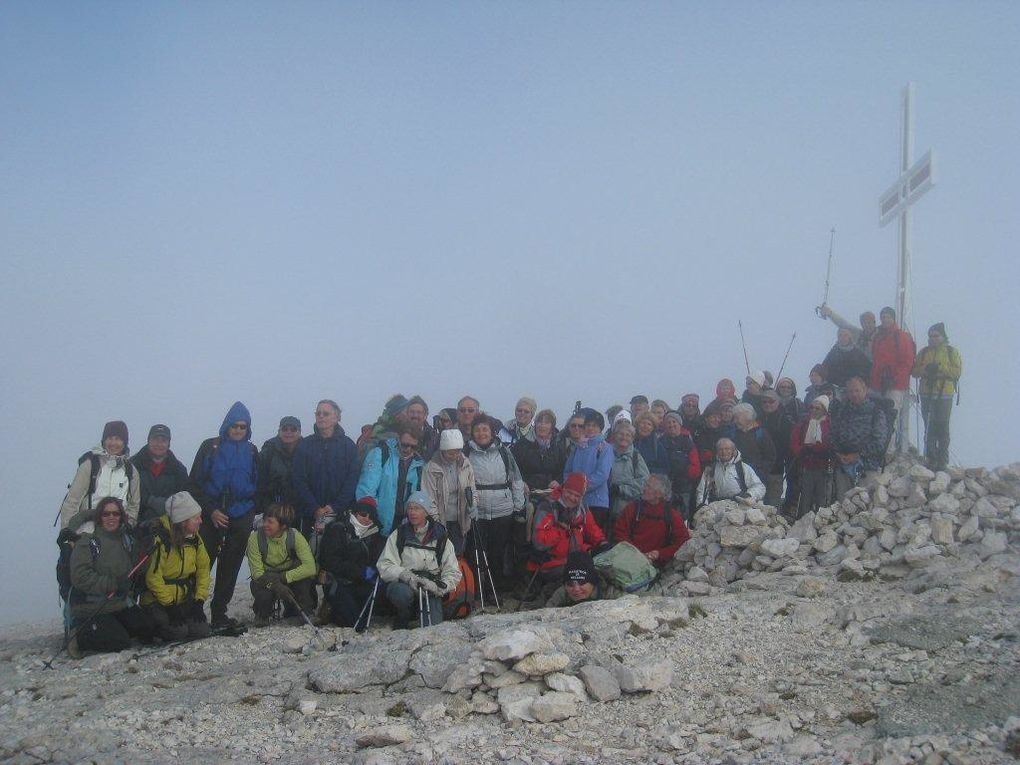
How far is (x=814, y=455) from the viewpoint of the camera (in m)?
12.6

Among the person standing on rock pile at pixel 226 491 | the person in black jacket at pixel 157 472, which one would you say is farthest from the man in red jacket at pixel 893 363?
the person in black jacket at pixel 157 472

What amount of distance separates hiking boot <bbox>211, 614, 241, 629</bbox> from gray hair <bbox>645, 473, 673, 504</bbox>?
5.61 meters

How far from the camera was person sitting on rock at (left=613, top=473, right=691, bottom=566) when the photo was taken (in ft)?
39.0

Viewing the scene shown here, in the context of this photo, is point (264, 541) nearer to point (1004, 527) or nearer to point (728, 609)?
point (728, 609)

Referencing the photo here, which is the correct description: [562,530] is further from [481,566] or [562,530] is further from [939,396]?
[939,396]

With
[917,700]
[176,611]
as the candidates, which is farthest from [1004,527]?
[176,611]

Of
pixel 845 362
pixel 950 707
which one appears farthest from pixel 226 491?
pixel 845 362

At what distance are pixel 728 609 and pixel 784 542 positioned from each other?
211 cm

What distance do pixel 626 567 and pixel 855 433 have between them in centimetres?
387

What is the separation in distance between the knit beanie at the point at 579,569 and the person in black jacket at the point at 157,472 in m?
4.91

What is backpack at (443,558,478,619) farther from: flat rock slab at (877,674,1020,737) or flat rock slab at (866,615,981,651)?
flat rock slab at (877,674,1020,737)

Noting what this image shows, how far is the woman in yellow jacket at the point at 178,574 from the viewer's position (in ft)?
34.4

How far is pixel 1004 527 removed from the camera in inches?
423

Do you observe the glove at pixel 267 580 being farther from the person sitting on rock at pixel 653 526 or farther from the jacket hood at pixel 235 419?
the person sitting on rock at pixel 653 526
